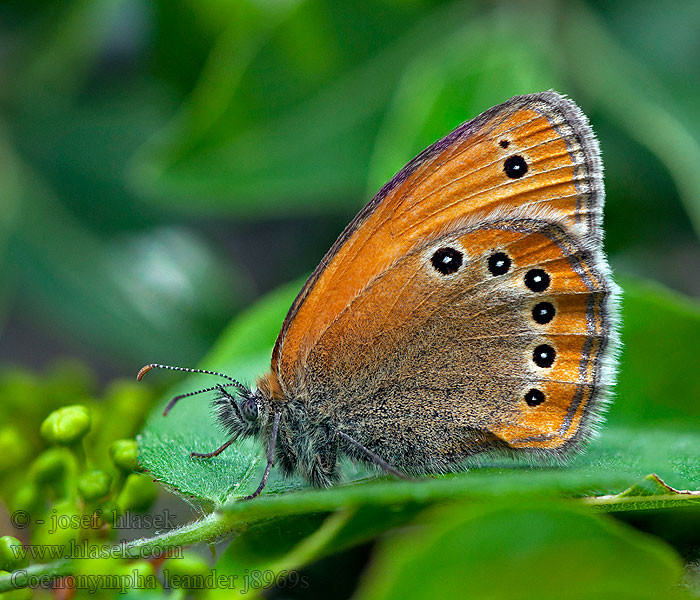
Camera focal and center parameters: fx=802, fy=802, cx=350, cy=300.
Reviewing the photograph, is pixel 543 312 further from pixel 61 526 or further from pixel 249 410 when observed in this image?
pixel 61 526

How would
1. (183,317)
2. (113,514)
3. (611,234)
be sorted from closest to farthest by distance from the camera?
(113,514) → (611,234) → (183,317)

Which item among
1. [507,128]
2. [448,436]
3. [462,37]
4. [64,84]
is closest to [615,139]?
[462,37]

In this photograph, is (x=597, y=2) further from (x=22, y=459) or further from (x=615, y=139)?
(x=22, y=459)

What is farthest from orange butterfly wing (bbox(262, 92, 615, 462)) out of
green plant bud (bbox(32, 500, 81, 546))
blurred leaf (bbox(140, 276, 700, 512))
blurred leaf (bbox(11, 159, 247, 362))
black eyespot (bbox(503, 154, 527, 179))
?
blurred leaf (bbox(11, 159, 247, 362))

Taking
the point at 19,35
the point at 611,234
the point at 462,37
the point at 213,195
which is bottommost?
the point at 213,195

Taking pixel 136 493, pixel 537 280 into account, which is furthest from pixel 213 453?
pixel 537 280

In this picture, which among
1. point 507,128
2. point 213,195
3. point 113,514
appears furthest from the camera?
point 213,195
